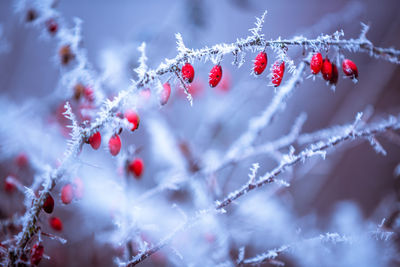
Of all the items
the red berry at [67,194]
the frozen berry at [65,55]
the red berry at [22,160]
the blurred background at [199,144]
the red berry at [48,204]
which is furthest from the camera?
the red berry at [22,160]

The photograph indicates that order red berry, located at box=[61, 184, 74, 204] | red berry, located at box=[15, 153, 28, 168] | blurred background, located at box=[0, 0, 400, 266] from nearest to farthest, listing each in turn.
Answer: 1. red berry, located at box=[61, 184, 74, 204]
2. blurred background, located at box=[0, 0, 400, 266]
3. red berry, located at box=[15, 153, 28, 168]

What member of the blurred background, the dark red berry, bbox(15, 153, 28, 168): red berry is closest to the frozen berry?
the blurred background

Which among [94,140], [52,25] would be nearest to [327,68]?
[94,140]

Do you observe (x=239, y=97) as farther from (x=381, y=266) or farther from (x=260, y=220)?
(x=381, y=266)

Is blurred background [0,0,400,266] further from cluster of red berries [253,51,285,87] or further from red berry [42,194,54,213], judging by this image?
cluster of red berries [253,51,285,87]

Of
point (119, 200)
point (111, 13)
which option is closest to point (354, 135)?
point (119, 200)

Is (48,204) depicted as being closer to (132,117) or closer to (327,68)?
(132,117)

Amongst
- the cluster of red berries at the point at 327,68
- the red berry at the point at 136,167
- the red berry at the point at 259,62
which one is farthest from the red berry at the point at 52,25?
the cluster of red berries at the point at 327,68

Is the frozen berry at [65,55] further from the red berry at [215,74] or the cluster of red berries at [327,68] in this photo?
the cluster of red berries at [327,68]
